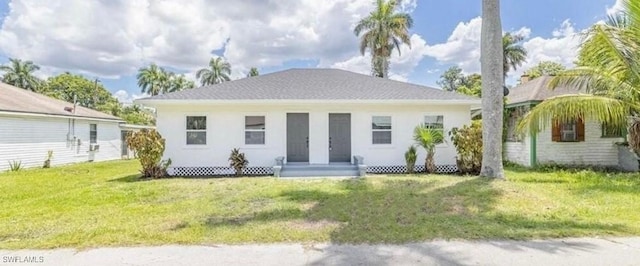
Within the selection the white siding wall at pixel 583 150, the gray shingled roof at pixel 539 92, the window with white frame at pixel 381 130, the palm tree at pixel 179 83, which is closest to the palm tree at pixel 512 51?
the gray shingled roof at pixel 539 92

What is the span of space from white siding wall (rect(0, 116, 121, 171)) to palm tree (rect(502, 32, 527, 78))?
28.2 m

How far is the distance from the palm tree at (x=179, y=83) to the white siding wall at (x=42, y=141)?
1179 inches

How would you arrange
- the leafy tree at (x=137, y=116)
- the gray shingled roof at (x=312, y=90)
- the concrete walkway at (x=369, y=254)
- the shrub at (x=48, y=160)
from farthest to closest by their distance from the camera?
the leafy tree at (x=137, y=116) < the shrub at (x=48, y=160) < the gray shingled roof at (x=312, y=90) < the concrete walkway at (x=369, y=254)

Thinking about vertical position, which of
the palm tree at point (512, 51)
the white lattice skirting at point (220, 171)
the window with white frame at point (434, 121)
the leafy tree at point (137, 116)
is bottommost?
the white lattice skirting at point (220, 171)

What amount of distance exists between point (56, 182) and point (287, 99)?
8103 millimetres

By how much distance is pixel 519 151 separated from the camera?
16.2 metres

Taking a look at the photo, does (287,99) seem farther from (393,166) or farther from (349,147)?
(393,166)

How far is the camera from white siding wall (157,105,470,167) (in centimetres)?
1353

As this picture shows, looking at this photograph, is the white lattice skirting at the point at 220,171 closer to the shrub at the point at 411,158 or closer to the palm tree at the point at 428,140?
the shrub at the point at 411,158

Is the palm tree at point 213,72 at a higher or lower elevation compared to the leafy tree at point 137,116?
higher

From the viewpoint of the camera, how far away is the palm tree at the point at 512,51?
27.6m

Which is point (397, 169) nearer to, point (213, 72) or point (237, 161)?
point (237, 161)

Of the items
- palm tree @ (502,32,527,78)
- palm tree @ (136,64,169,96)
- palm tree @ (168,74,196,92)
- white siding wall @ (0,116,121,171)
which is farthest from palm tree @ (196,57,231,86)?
palm tree @ (502,32,527,78)

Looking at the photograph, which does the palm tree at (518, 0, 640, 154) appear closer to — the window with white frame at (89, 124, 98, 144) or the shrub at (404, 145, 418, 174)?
the shrub at (404, 145, 418, 174)
